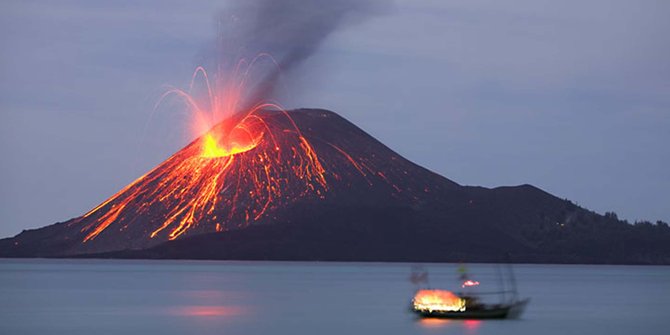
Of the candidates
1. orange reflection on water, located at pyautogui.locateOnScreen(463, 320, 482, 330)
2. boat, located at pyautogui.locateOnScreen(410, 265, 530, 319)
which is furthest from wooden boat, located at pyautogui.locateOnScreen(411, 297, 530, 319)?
orange reflection on water, located at pyautogui.locateOnScreen(463, 320, 482, 330)

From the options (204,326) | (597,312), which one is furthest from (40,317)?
(597,312)

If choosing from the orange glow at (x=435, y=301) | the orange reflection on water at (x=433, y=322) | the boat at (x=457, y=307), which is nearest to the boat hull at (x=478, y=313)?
the boat at (x=457, y=307)

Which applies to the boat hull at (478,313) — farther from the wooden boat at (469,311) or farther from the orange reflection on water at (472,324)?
the orange reflection on water at (472,324)

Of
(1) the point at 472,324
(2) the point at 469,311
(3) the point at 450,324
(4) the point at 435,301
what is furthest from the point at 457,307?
(4) the point at 435,301

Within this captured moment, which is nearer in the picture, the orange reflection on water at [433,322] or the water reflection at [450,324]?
the water reflection at [450,324]

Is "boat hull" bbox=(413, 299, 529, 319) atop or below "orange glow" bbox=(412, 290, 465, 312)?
below

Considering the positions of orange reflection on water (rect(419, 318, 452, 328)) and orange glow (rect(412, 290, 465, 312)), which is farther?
orange glow (rect(412, 290, 465, 312))

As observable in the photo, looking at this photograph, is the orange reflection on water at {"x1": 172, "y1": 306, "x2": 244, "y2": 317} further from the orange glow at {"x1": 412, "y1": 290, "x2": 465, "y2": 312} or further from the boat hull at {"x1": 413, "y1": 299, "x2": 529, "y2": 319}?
Result: the boat hull at {"x1": 413, "y1": 299, "x2": 529, "y2": 319}

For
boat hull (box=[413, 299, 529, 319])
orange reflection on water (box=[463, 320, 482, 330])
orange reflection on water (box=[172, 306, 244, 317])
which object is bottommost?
orange reflection on water (box=[463, 320, 482, 330])

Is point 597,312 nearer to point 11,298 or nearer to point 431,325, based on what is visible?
point 431,325

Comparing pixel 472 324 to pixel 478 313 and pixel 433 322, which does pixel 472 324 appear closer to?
pixel 478 313

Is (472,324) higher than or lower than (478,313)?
lower

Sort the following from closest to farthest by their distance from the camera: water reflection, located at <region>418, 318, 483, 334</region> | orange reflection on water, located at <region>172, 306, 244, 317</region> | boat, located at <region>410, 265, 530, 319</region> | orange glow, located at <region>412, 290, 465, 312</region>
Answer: water reflection, located at <region>418, 318, 483, 334</region> → boat, located at <region>410, 265, 530, 319</region> → orange glow, located at <region>412, 290, 465, 312</region> → orange reflection on water, located at <region>172, 306, 244, 317</region>

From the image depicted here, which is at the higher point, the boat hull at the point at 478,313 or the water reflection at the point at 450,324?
the boat hull at the point at 478,313
